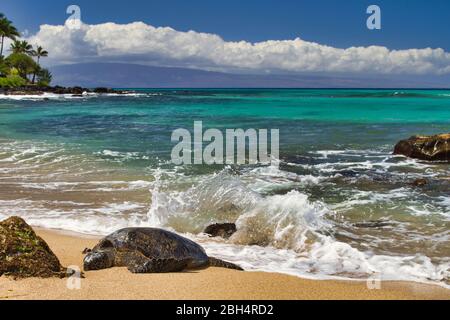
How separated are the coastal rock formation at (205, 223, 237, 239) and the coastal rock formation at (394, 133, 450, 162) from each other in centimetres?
1040

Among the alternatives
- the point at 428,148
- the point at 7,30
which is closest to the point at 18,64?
the point at 7,30

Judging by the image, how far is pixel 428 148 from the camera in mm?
16469

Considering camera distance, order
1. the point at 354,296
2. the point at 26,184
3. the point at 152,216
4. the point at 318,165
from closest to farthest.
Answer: the point at 354,296 < the point at 152,216 < the point at 26,184 < the point at 318,165

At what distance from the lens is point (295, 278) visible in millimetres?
5961

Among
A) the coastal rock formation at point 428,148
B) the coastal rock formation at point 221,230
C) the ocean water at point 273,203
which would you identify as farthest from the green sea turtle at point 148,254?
the coastal rock formation at point 428,148

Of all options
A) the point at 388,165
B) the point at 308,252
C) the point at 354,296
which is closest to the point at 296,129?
the point at 388,165

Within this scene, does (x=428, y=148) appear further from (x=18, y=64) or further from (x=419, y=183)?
(x=18, y=64)

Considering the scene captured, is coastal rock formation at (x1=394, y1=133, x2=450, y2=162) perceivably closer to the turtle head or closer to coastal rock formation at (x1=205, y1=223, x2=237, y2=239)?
coastal rock formation at (x1=205, y1=223, x2=237, y2=239)

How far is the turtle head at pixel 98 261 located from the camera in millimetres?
5910

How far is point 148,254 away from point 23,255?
1458 millimetres

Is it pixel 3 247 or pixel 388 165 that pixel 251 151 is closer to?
pixel 388 165
